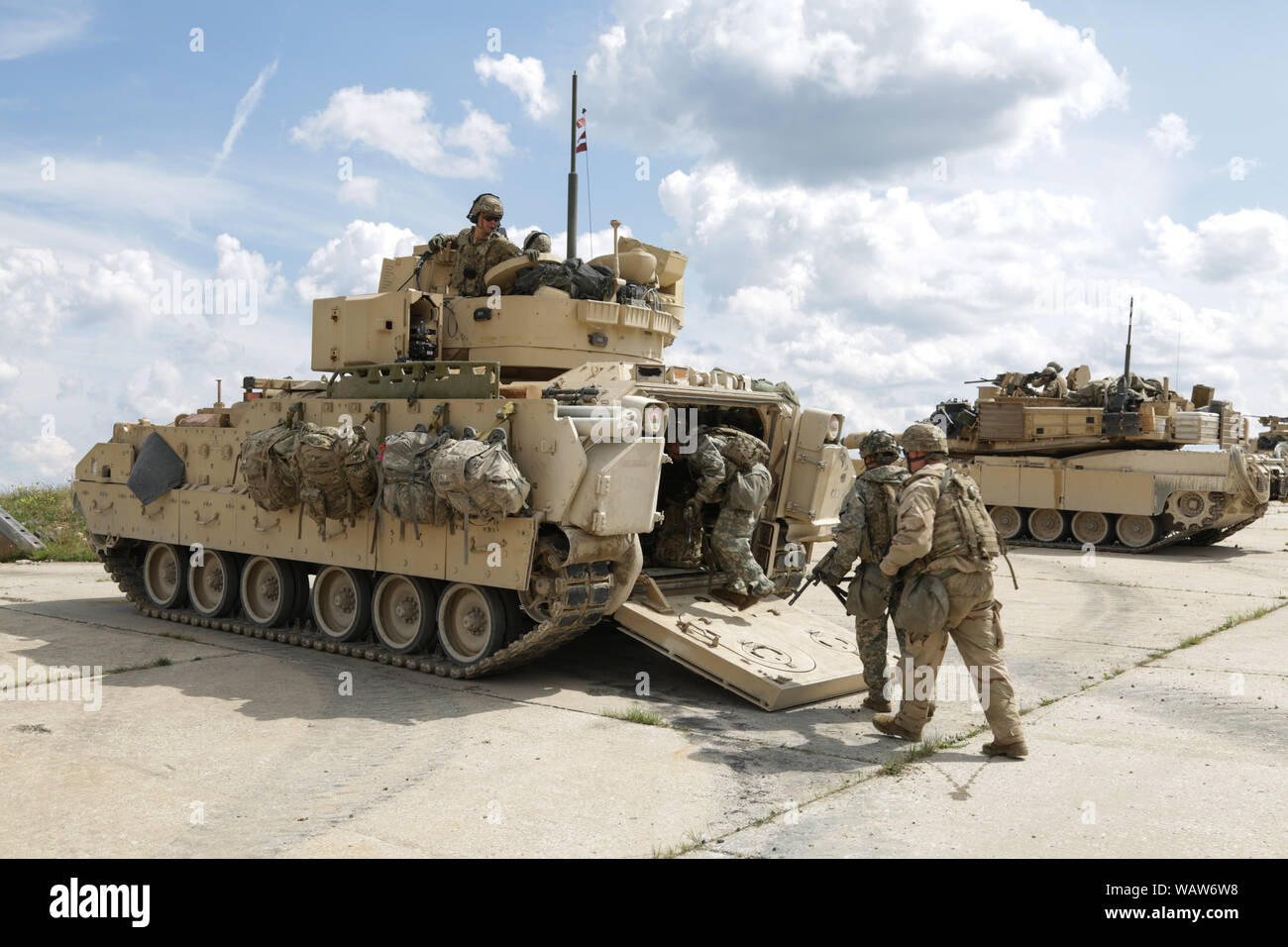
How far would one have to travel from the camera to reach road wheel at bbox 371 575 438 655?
957 centimetres

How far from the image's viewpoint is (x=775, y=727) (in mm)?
7844

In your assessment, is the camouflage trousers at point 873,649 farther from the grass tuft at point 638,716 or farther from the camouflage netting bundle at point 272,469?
the camouflage netting bundle at point 272,469

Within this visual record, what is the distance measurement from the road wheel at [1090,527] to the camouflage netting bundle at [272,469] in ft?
53.8

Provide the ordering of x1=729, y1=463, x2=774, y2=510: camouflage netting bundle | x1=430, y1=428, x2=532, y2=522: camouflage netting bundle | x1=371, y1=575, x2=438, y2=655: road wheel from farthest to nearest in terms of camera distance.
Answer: x1=729, y1=463, x2=774, y2=510: camouflage netting bundle < x1=371, y1=575, x2=438, y2=655: road wheel < x1=430, y1=428, x2=532, y2=522: camouflage netting bundle

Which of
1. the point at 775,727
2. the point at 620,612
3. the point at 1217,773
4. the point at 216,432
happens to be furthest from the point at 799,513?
the point at 216,432

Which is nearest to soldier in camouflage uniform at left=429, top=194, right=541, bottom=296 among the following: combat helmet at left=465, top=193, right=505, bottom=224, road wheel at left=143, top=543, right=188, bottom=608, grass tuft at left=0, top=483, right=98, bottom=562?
combat helmet at left=465, top=193, right=505, bottom=224

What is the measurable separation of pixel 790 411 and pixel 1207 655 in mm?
4386

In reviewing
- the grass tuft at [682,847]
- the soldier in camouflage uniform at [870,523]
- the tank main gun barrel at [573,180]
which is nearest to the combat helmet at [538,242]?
the tank main gun barrel at [573,180]

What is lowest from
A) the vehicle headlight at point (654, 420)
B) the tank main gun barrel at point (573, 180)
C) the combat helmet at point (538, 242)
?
the vehicle headlight at point (654, 420)

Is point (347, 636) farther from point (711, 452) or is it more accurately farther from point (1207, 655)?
point (1207, 655)

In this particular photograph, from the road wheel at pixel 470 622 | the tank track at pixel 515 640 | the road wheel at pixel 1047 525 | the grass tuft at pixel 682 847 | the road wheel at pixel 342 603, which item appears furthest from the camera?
the road wheel at pixel 1047 525

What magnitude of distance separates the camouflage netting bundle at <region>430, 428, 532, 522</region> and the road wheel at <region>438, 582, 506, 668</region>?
0.86 meters

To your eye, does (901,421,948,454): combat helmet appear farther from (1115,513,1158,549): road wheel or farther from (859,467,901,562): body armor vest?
(1115,513,1158,549): road wheel

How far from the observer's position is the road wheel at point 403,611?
9570 mm
